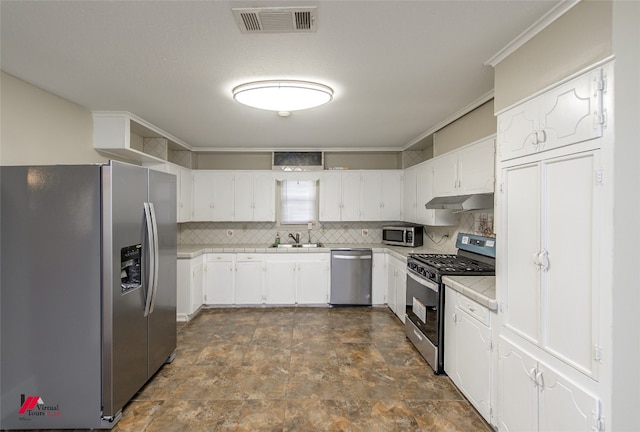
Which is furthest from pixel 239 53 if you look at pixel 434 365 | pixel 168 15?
pixel 434 365

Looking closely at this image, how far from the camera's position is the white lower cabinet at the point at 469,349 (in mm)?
2131

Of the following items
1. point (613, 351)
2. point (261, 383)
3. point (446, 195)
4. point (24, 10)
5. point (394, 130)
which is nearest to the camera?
point (613, 351)

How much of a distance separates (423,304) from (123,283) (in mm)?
2630

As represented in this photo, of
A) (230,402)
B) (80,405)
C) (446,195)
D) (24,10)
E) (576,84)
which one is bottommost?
(230,402)

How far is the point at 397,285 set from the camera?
4.28 meters

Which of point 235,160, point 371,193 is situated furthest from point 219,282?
point 371,193

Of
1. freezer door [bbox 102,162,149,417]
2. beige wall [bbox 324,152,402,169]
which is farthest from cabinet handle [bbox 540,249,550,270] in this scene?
beige wall [bbox 324,152,402,169]

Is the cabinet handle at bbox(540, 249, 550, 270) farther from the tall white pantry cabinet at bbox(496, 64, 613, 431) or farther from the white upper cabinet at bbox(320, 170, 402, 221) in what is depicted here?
the white upper cabinet at bbox(320, 170, 402, 221)

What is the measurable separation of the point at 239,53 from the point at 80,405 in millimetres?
2582

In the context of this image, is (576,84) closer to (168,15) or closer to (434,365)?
(168,15)

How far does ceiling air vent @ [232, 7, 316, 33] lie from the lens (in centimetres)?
155

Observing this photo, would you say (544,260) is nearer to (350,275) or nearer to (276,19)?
(276,19)

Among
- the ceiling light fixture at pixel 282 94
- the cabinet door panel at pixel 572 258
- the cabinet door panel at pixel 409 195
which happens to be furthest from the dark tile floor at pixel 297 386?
the ceiling light fixture at pixel 282 94

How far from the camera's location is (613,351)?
1269mm
